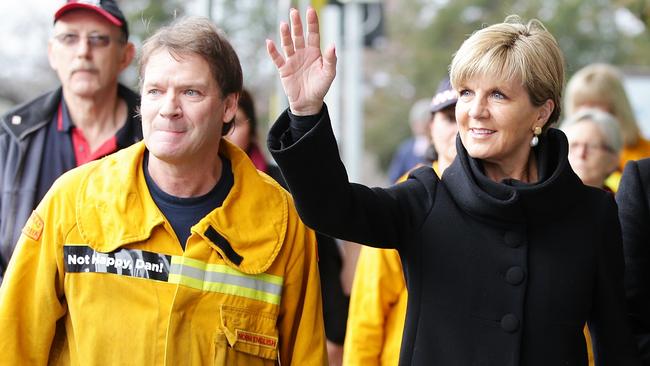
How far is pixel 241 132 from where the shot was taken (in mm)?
5754

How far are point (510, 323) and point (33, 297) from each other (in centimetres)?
161

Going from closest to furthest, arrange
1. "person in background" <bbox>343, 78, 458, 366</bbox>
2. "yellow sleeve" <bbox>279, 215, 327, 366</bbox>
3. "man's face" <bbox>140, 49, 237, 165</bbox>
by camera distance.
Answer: "man's face" <bbox>140, 49, 237, 165</bbox> < "yellow sleeve" <bbox>279, 215, 327, 366</bbox> < "person in background" <bbox>343, 78, 458, 366</bbox>

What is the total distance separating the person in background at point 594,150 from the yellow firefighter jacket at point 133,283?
2380 mm

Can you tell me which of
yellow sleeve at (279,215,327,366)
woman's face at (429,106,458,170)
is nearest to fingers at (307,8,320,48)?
yellow sleeve at (279,215,327,366)

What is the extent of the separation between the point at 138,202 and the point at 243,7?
22041 mm

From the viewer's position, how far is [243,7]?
2539 cm

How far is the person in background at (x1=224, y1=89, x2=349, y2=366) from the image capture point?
5.55m

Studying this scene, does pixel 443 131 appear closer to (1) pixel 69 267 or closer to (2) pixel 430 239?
(2) pixel 430 239

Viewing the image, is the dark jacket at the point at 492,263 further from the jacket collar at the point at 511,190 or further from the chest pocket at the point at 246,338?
the chest pocket at the point at 246,338

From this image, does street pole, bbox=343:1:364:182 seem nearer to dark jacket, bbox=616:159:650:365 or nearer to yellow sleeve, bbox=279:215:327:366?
dark jacket, bbox=616:159:650:365

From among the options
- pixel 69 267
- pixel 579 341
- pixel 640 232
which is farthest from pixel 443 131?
pixel 69 267

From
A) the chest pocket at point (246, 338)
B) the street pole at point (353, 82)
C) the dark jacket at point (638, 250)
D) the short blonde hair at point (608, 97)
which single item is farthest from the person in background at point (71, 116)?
the street pole at point (353, 82)

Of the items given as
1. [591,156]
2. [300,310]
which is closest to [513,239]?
[300,310]

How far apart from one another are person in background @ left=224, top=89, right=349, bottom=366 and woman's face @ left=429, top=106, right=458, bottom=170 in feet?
2.79
